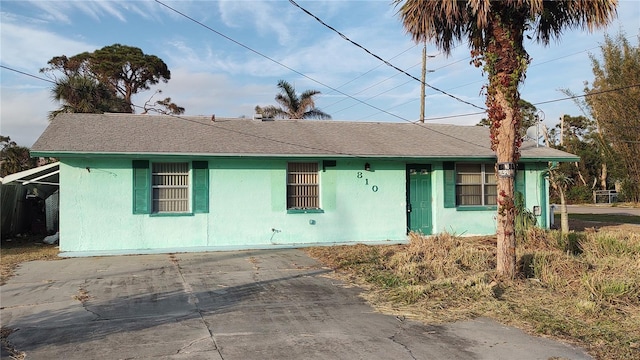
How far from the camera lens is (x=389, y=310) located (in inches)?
285

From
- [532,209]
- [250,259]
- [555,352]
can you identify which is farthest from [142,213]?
[532,209]

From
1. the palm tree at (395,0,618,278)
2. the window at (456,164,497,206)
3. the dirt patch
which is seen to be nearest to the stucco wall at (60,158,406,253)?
the dirt patch

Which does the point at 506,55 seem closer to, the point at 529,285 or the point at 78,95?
the point at 529,285

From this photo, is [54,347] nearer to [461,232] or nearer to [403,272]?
[403,272]

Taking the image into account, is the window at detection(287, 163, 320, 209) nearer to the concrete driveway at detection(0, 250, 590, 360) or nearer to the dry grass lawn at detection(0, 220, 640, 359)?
the dry grass lawn at detection(0, 220, 640, 359)

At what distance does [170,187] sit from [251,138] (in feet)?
9.15

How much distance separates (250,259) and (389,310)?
5.22 metres

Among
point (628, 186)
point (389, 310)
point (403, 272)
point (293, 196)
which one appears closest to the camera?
point (389, 310)

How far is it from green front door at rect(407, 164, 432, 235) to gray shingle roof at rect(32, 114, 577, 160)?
756 millimetres

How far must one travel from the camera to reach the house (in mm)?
12703

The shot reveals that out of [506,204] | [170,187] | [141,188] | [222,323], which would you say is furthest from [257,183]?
[222,323]

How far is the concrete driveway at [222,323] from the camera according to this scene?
18.0 feet

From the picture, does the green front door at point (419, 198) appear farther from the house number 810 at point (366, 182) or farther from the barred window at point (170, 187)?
the barred window at point (170, 187)

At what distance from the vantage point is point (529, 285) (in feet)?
27.7
